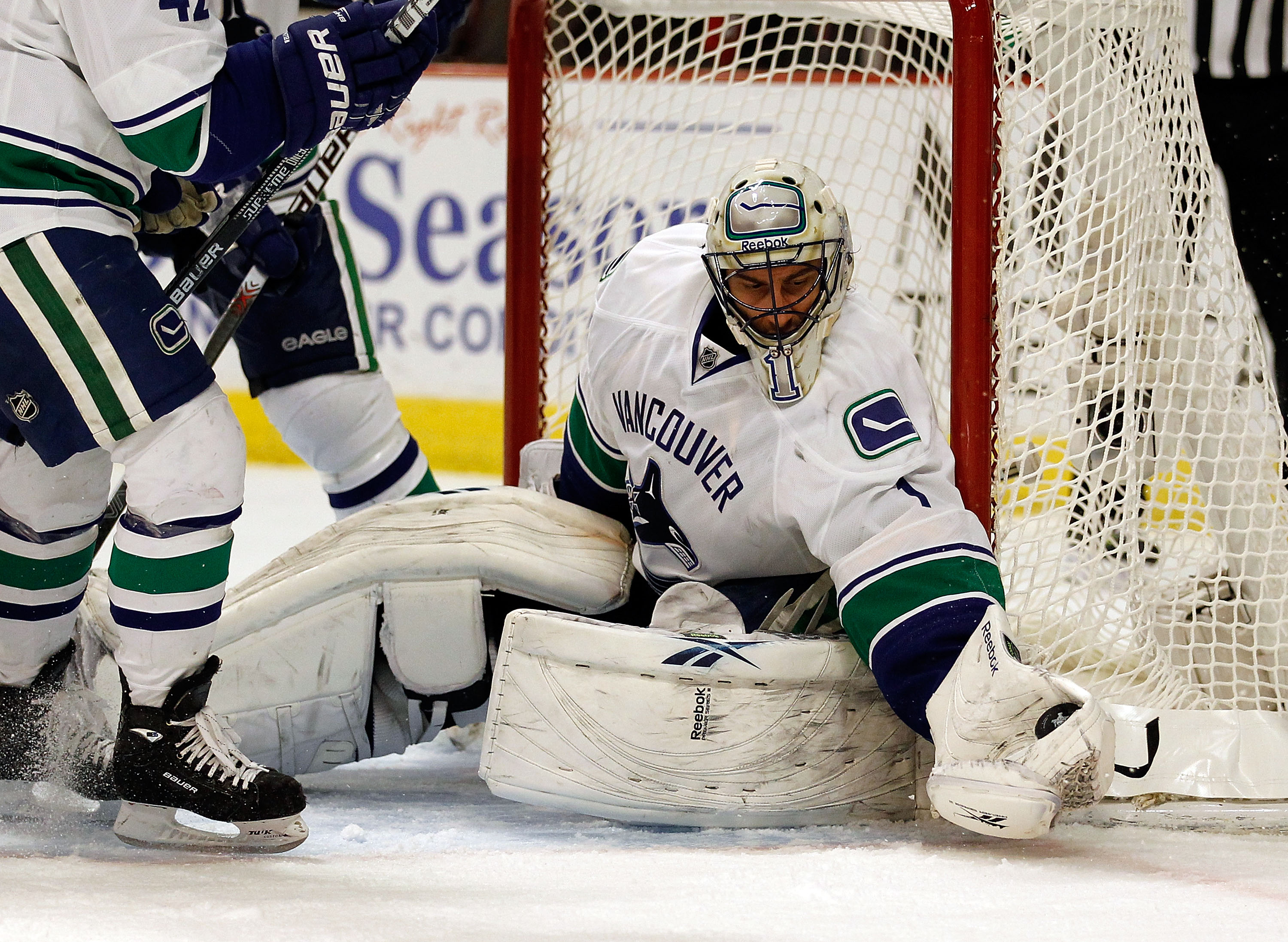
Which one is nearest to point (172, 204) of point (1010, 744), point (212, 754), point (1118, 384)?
point (212, 754)

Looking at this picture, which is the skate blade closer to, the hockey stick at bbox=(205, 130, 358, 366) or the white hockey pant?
the white hockey pant

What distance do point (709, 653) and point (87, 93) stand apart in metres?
0.98

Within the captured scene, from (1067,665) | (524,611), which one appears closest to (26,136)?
(524,611)

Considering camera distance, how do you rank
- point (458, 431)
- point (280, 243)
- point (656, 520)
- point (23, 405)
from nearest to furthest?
point (23, 405) < point (656, 520) < point (280, 243) < point (458, 431)

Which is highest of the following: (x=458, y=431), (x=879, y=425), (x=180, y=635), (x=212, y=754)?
(x=879, y=425)

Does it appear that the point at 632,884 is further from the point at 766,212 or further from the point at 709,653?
the point at 766,212

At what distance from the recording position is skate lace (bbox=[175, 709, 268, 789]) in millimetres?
1611

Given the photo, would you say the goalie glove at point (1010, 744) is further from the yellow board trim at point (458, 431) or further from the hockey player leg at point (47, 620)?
the yellow board trim at point (458, 431)

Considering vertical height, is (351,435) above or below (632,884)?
above

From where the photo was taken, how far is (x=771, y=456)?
Answer: 6.01 ft

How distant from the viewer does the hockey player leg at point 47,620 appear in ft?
5.72

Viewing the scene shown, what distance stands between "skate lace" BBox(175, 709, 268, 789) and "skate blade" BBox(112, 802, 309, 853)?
0.06 meters

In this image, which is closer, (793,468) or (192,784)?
(192,784)

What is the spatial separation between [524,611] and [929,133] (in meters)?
1.31
